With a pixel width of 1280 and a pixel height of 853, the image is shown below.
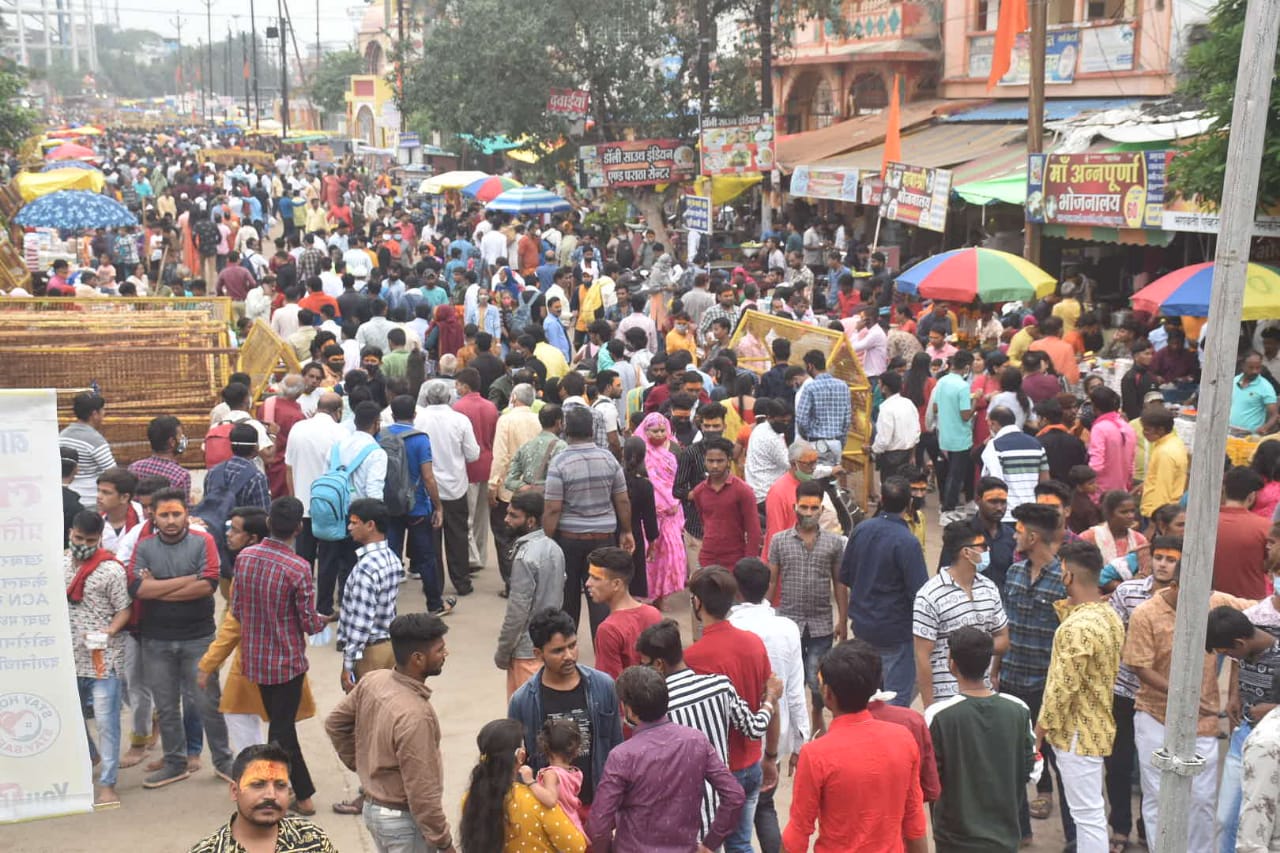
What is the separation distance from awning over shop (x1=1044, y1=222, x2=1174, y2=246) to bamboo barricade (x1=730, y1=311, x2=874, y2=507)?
197 inches

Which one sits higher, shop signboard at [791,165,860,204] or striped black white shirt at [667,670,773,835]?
shop signboard at [791,165,860,204]

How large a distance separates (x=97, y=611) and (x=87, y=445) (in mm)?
2288

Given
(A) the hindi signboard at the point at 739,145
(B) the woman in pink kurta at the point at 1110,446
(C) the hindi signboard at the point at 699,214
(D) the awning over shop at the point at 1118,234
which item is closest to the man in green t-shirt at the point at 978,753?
(B) the woman in pink kurta at the point at 1110,446

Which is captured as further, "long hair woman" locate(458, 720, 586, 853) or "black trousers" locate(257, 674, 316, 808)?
"black trousers" locate(257, 674, 316, 808)

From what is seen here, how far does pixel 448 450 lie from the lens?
31.1 ft

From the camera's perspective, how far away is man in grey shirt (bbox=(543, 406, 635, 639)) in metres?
7.82

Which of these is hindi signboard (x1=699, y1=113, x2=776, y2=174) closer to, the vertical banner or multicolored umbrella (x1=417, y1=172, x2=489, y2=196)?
multicolored umbrella (x1=417, y1=172, x2=489, y2=196)

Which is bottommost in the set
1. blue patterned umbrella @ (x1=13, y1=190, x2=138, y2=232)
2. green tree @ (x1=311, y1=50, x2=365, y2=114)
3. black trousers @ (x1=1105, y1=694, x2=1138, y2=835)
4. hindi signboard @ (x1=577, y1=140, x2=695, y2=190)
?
black trousers @ (x1=1105, y1=694, x2=1138, y2=835)

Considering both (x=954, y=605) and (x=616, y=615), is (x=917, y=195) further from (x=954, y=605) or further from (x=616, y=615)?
(x=616, y=615)

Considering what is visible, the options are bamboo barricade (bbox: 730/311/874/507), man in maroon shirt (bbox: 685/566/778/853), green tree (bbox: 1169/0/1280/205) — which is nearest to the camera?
man in maroon shirt (bbox: 685/566/778/853)

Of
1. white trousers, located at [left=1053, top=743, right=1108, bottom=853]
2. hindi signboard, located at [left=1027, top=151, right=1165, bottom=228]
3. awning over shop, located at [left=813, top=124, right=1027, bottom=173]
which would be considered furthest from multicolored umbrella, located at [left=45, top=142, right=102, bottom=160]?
white trousers, located at [left=1053, top=743, right=1108, bottom=853]

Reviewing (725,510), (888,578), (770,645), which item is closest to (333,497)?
(725,510)

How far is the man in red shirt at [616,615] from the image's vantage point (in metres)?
5.62

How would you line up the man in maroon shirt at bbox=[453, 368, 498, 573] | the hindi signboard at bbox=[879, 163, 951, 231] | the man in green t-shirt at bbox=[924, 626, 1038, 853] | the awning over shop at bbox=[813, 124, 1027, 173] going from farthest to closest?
the awning over shop at bbox=[813, 124, 1027, 173] → the hindi signboard at bbox=[879, 163, 951, 231] → the man in maroon shirt at bbox=[453, 368, 498, 573] → the man in green t-shirt at bbox=[924, 626, 1038, 853]
